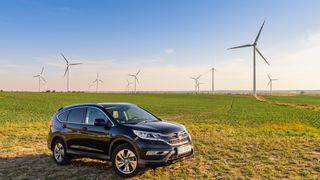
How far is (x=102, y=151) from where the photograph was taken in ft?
29.4

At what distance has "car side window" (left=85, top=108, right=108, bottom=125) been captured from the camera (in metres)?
9.28

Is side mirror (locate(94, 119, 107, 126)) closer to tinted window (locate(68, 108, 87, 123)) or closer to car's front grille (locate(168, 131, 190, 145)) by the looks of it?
tinted window (locate(68, 108, 87, 123))

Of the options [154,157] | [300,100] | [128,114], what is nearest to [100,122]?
[128,114]

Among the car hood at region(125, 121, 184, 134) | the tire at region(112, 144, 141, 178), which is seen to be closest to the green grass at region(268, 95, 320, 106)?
the car hood at region(125, 121, 184, 134)

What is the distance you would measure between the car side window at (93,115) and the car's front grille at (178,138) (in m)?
2.01

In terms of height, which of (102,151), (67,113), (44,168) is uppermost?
(67,113)

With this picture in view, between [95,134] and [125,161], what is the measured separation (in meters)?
1.25

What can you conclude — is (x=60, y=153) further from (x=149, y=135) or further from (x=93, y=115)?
(x=149, y=135)

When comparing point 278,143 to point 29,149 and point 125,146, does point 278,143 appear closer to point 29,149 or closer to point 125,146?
point 125,146

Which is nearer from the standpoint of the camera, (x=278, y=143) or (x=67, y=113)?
(x=67, y=113)

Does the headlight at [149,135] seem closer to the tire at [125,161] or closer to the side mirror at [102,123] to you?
the tire at [125,161]

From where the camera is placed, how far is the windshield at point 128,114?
9.12m

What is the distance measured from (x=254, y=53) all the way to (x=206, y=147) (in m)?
71.1

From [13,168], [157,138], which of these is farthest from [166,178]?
[13,168]
